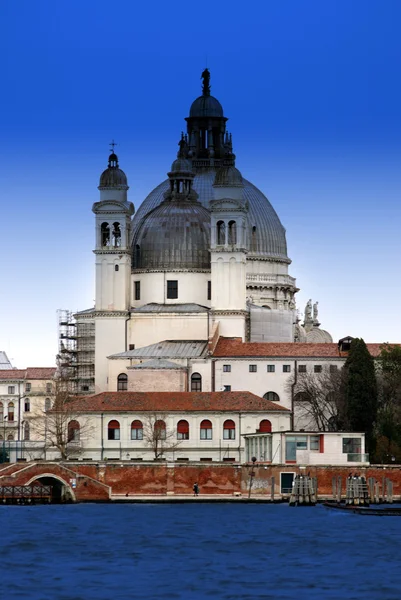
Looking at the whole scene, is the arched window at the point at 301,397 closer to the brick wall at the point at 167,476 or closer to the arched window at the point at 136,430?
the arched window at the point at 136,430

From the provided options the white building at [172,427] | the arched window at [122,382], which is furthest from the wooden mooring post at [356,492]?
the arched window at [122,382]

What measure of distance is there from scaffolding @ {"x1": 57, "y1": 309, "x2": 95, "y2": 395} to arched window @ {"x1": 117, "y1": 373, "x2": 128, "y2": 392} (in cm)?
499

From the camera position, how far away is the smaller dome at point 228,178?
369 ft

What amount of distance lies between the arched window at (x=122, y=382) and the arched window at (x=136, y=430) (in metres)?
8.34

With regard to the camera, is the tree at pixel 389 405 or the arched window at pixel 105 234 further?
the arched window at pixel 105 234

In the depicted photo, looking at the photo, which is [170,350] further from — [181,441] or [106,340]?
[181,441]

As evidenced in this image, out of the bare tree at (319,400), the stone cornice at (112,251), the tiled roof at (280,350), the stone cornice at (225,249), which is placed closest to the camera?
the bare tree at (319,400)

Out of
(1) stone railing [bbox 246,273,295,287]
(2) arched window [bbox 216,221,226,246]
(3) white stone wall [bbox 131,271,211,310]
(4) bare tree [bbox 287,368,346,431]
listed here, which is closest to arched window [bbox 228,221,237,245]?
(2) arched window [bbox 216,221,226,246]

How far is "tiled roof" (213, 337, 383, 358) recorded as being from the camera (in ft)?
346

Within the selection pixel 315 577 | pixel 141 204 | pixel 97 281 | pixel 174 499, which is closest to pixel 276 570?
pixel 315 577

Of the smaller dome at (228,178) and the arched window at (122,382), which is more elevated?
the smaller dome at (228,178)

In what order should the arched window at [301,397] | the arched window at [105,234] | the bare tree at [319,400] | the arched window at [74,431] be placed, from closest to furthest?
the arched window at [74,431] → the bare tree at [319,400] → the arched window at [301,397] → the arched window at [105,234]

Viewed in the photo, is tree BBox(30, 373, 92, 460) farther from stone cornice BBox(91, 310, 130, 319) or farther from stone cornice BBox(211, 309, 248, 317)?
stone cornice BBox(211, 309, 248, 317)

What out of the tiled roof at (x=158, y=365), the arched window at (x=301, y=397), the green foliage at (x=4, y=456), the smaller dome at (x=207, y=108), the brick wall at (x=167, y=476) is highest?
the smaller dome at (x=207, y=108)
